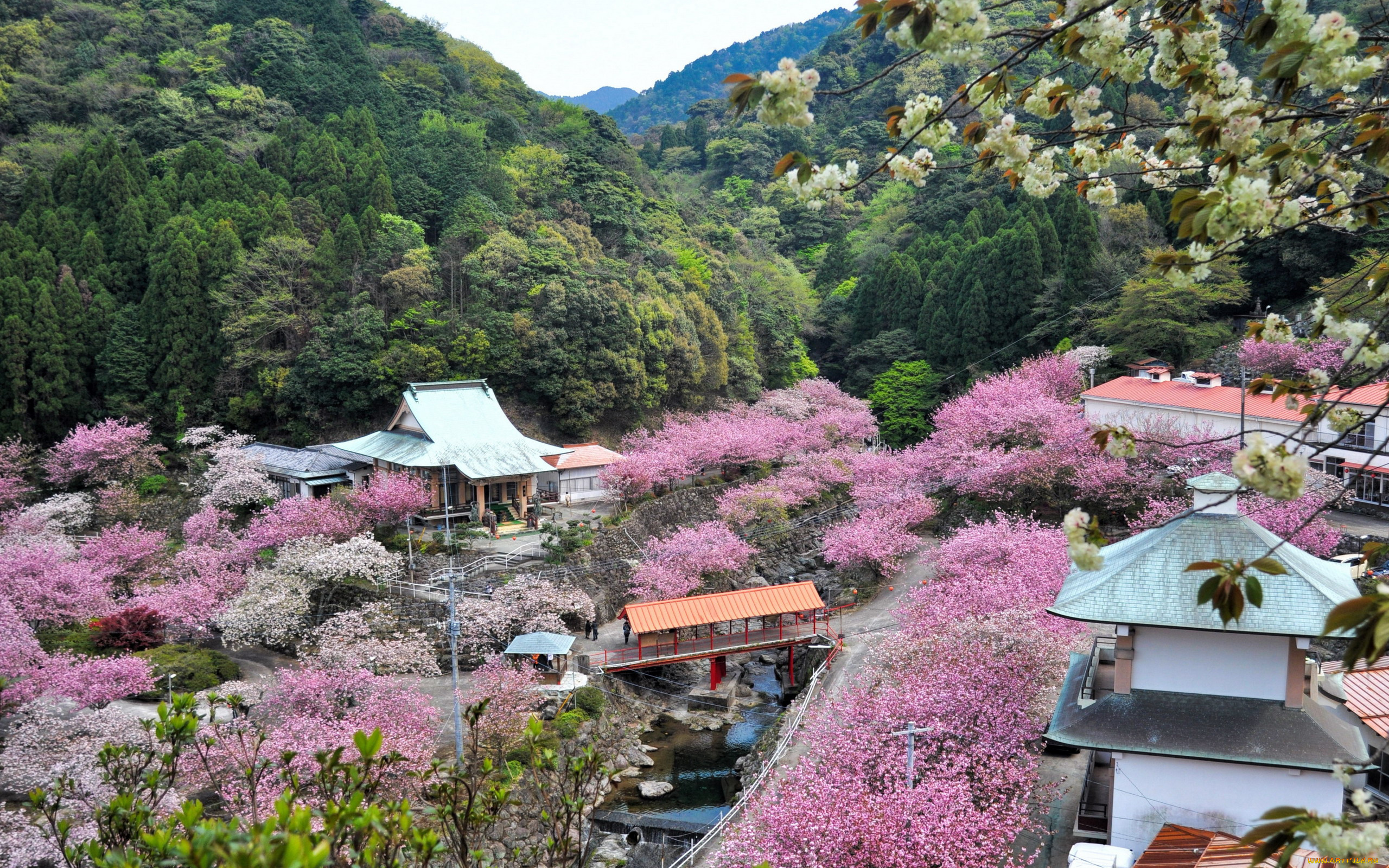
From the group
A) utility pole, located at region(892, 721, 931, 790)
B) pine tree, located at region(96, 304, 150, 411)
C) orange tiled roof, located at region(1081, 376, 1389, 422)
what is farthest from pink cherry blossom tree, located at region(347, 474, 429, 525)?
orange tiled roof, located at region(1081, 376, 1389, 422)

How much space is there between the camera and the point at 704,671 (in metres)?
21.0

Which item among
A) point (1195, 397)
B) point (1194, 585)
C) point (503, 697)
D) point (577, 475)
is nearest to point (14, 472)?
point (577, 475)

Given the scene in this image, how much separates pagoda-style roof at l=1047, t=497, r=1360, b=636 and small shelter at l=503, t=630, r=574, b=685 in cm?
1040

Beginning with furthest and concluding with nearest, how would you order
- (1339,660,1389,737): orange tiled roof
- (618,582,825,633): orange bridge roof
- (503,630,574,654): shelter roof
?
(618,582,825,633): orange bridge roof < (503,630,574,654): shelter roof < (1339,660,1389,737): orange tiled roof

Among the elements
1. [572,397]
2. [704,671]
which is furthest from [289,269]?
[704,671]

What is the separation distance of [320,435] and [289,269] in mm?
6474

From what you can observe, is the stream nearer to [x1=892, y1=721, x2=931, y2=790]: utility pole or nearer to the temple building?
[x1=892, y1=721, x2=931, y2=790]: utility pole

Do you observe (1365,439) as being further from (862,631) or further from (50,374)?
(50,374)

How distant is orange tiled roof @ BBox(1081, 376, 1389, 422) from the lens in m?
23.3

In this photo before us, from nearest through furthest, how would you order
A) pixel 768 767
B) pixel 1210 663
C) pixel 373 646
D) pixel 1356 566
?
pixel 1210 663 < pixel 768 767 < pixel 1356 566 < pixel 373 646

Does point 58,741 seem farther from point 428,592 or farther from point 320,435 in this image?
point 320,435

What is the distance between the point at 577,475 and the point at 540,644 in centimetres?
1188

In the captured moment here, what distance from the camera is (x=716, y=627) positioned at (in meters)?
20.6

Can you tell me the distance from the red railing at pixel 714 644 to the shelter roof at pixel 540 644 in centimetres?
128
